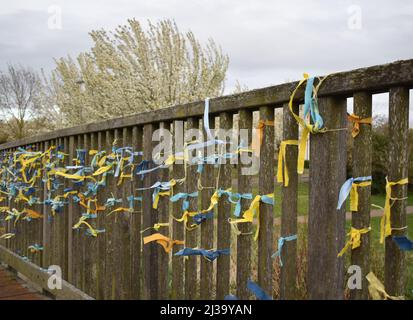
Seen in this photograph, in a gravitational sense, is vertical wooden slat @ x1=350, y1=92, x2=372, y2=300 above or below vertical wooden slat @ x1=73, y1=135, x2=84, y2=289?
above

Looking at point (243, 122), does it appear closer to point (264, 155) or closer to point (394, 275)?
point (264, 155)

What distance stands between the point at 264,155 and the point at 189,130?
51 cm

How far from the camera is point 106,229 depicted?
2.82m

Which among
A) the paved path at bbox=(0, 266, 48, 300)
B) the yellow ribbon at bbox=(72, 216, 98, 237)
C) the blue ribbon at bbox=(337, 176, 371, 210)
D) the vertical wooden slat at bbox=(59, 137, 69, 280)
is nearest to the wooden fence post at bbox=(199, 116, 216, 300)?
the blue ribbon at bbox=(337, 176, 371, 210)

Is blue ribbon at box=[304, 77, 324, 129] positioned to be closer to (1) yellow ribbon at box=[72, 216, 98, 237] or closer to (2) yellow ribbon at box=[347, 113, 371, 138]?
(2) yellow ribbon at box=[347, 113, 371, 138]

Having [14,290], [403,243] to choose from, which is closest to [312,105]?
[403,243]

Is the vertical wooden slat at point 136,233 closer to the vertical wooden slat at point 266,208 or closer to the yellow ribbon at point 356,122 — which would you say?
the vertical wooden slat at point 266,208

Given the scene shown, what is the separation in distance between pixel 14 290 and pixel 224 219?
9.00ft

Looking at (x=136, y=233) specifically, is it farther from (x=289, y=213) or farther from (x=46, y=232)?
(x=46, y=232)

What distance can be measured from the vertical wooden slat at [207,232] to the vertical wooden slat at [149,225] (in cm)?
43

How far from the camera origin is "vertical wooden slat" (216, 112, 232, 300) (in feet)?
6.19

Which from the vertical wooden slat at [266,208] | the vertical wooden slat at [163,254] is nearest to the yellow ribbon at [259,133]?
the vertical wooden slat at [266,208]

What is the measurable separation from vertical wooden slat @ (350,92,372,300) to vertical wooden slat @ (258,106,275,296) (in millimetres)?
366
